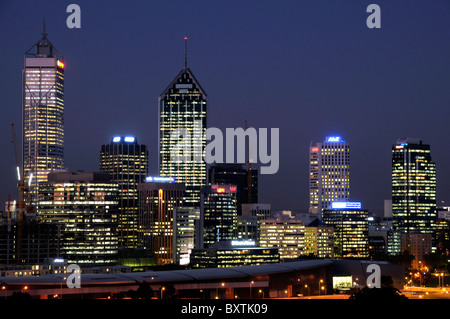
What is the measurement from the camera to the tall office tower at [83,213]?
147 metres

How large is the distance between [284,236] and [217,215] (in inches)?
540

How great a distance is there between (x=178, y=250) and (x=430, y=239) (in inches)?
2262

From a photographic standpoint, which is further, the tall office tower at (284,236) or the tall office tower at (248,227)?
the tall office tower at (248,227)

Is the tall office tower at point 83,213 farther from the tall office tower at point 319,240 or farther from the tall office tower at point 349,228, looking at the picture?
the tall office tower at point 349,228

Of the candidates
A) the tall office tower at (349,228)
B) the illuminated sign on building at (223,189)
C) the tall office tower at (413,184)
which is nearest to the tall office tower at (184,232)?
the illuminated sign on building at (223,189)

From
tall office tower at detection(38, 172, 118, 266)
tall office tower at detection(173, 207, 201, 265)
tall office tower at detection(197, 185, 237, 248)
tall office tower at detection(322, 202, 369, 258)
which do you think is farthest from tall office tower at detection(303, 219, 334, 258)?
tall office tower at detection(38, 172, 118, 266)

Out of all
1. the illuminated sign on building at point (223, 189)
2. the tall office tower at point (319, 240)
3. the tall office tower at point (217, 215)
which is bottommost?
the tall office tower at point (319, 240)

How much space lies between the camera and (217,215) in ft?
518

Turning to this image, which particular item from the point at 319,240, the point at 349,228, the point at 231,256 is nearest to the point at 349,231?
the point at 349,228

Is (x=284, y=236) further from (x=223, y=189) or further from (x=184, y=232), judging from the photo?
(x=184, y=232)

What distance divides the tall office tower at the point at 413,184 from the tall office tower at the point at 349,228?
31683 millimetres

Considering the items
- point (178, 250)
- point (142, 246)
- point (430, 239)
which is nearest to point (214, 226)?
point (178, 250)
